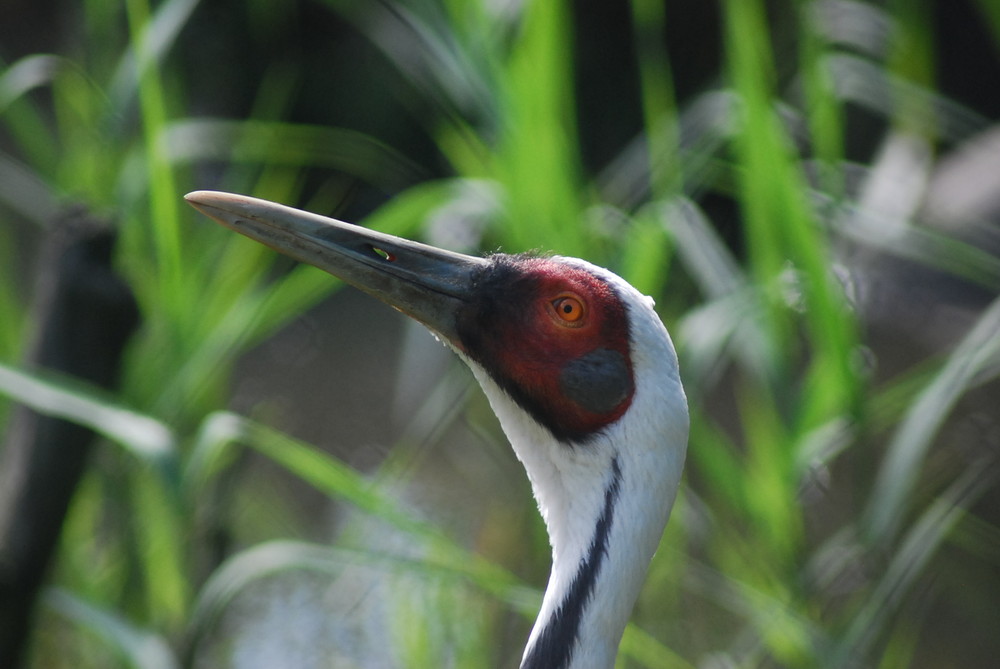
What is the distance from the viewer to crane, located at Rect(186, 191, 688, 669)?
1391 millimetres

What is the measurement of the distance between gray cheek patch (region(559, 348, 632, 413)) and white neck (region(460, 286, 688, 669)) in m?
0.02

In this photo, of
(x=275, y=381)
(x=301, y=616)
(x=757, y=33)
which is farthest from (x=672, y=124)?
(x=275, y=381)

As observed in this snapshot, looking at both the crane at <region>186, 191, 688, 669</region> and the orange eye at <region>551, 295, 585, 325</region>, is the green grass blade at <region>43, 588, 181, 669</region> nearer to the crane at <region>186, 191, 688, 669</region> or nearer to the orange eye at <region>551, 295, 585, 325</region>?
the crane at <region>186, 191, 688, 669</region>

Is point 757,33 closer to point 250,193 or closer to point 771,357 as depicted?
point 771,357

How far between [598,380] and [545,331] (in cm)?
10

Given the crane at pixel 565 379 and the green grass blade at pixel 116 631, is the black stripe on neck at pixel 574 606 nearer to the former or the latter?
the crane at pixel 565 379

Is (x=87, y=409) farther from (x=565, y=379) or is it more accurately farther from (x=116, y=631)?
(x=565, y=379)

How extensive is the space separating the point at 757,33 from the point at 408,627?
55.0 inches

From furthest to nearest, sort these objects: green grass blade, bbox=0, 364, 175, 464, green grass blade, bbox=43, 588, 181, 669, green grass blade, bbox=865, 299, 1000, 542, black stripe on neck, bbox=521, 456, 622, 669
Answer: green grass blade, bbox=43, 588, 181, 669 → green grass blade, bbox=865, 299, 1000, 542 → green grass blade, bbox=0, 364, 175, 464 → black stripe on neck, bbox=521, 456, 622, 669

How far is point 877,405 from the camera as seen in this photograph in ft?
7.36

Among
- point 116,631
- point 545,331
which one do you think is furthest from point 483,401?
point 545,331

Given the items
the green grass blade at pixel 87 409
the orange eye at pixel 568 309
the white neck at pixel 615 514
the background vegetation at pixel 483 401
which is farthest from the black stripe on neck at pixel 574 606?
the green grass blade at pixel 87 409

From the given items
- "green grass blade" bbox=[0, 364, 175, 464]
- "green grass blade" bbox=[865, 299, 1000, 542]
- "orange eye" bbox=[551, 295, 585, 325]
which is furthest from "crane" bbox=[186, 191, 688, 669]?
"green grass blade" bbox=[865, 299, 1000, 542]

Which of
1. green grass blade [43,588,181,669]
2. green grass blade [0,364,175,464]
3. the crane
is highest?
the crane
